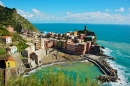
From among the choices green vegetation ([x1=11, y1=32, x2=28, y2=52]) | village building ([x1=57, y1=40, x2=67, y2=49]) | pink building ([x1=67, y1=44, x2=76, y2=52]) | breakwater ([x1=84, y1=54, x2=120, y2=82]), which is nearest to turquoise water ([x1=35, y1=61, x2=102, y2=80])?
breakwater ([x1=84, y1=54, x2=120, y2=82])

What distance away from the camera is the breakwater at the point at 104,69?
24609 millimetres

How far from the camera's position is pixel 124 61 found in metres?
35.3

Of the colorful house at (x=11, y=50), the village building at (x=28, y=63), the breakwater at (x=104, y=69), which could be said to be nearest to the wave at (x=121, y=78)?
the breakwater at (x=104, y=69)

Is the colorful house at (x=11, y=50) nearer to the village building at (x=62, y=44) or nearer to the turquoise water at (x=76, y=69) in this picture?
the turquoise water at (x=76, y=69)

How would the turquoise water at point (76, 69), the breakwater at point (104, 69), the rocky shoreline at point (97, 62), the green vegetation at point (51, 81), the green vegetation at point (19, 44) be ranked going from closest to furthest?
the green vegetation at point (51, 81) < the breakwater at point (104, 69) < the rocky shoreline at point (97, 62) < the turquoise water at point (76, 69) < the green vegetation at point (19, 44)

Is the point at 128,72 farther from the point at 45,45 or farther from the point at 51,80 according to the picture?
the point at 45,45

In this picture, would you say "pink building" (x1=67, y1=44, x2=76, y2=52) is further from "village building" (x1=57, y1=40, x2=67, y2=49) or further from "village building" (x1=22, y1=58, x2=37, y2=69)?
"village building" (x1=22, y1=58, x2=37, y2=69)

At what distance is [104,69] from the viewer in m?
29.1

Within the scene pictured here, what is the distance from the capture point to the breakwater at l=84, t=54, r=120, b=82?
24.6m

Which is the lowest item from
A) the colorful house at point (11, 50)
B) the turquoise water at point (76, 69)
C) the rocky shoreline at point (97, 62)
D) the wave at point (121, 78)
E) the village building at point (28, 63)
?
the wave at point (121, 78)

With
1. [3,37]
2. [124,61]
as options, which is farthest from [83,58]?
[3,37]

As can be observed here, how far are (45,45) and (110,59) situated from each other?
14.2 metres

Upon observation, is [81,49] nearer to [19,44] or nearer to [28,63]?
[19,44]

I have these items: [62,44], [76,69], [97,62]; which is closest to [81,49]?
[62,44]
